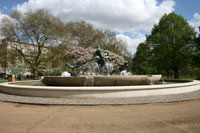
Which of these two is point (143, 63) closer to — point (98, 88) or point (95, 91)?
point (98, 88)

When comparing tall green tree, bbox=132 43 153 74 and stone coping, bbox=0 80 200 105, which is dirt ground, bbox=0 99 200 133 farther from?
tall green tree, bbox=132 43 153 74

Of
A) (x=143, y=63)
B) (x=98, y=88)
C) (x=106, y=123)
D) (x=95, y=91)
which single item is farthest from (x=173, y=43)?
(x=106, y=123)

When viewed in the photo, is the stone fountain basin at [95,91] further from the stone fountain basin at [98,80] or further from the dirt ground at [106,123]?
the dirt ground at [106,123]

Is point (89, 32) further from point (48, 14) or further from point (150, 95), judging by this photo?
point (150, 95)

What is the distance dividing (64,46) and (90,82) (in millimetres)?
34181

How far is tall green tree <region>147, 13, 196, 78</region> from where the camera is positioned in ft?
107

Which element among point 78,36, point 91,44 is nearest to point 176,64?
point 91,44

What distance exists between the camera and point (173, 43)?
33625 millimetres

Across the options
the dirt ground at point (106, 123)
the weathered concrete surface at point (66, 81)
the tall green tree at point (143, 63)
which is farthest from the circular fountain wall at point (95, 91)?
the tall green tree at point (143, 63)

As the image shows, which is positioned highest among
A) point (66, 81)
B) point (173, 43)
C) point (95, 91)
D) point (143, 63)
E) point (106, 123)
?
point (173, 43)

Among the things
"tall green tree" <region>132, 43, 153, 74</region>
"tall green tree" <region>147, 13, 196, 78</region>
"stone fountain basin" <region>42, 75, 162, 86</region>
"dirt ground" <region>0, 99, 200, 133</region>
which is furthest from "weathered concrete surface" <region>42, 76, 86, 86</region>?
"tall green tree" <region>132, 43, 153, 74</region>

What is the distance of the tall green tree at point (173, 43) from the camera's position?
1287 inches

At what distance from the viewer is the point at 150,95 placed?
10.7 metres

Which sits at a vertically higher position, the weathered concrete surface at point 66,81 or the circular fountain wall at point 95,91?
the weathered concrete surface at point 66,81
